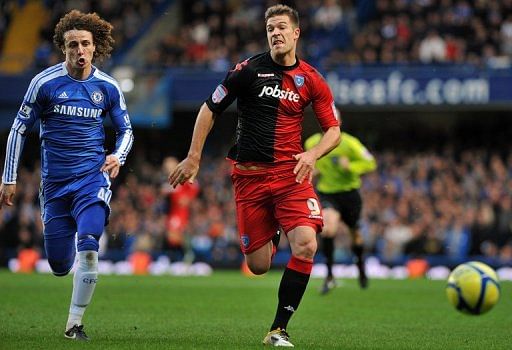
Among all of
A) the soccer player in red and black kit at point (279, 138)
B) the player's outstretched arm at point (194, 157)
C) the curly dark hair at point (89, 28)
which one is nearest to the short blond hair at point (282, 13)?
the soccer player in red and black kit at point (279, 138)

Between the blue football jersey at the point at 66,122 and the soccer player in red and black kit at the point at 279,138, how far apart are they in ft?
2.99

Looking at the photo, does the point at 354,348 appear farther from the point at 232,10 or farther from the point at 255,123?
the point at 232,10

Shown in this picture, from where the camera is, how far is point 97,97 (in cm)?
965

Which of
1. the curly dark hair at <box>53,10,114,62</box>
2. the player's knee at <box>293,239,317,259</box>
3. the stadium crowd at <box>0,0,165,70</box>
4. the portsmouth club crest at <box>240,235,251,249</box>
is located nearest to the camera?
the player's knee at <box>293,239,317,259</box>

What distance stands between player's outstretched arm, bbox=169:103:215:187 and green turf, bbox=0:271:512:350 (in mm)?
1345

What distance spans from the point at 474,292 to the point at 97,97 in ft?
12.0

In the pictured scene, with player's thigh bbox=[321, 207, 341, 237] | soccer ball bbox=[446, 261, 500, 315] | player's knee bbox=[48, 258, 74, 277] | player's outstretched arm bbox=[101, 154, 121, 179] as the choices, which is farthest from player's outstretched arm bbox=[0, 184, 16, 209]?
player's thigh bbox=[321, 207, 341, 237]

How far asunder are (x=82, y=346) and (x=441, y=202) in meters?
18.5

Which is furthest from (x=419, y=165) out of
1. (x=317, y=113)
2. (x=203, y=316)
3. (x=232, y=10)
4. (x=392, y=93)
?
(x=317, y=113)

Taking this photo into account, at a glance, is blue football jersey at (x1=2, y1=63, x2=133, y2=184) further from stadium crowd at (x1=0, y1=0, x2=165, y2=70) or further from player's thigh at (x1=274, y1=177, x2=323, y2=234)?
stadium crowd at (x1=0, y1=0, x2=165, y2=70)

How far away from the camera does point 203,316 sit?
12.3 m

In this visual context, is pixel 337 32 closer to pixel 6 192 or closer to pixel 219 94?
pixel 219 94

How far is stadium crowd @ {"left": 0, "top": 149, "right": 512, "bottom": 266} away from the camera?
2497 centimetres

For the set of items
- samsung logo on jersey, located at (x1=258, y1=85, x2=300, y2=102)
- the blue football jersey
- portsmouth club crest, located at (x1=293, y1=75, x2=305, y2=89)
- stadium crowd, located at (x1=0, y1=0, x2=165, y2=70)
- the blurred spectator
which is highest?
stadium crowd, located at (x1=0, y1=0, x2=165, y2=70)
